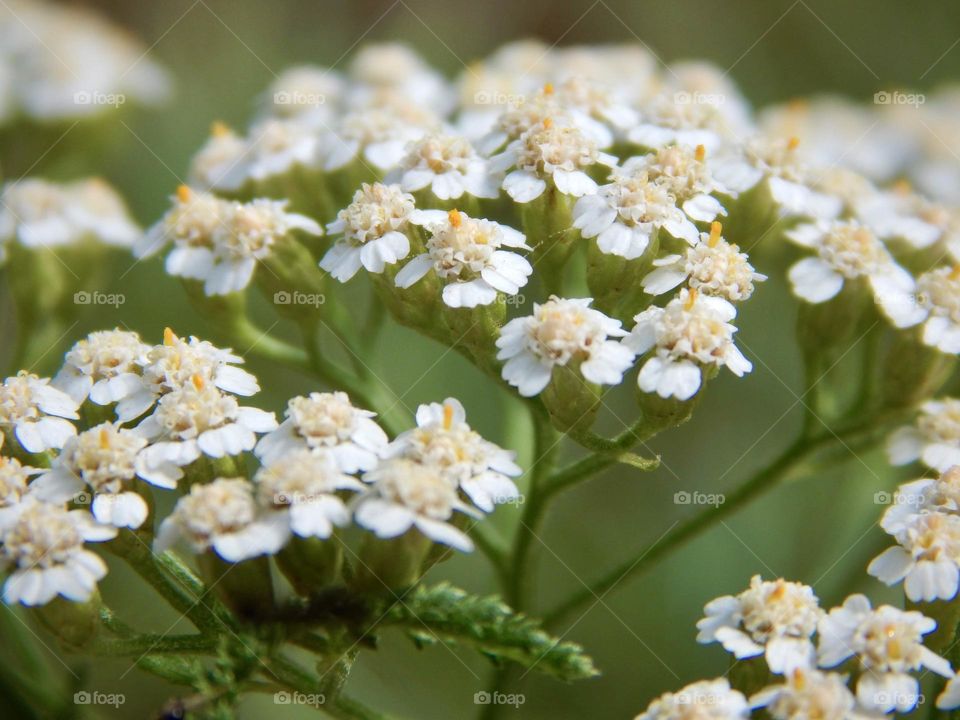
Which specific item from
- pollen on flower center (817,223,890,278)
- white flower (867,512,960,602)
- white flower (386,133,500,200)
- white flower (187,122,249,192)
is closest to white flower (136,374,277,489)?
white flower (386,133,500,200)

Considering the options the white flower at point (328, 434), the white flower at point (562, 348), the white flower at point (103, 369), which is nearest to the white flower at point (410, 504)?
the white flower at point (328, 434)

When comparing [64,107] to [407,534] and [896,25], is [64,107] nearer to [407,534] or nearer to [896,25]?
[407,534]

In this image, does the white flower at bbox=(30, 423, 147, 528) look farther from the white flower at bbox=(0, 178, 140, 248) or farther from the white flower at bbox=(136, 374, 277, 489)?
the white flower at bbox=(0, 178, 140, 248)

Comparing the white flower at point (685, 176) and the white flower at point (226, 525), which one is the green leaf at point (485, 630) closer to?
the white flower at point (226, 525)

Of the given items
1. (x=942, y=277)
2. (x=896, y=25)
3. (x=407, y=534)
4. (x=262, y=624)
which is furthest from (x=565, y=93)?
(x=896, y=25)

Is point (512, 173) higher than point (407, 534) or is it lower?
higher

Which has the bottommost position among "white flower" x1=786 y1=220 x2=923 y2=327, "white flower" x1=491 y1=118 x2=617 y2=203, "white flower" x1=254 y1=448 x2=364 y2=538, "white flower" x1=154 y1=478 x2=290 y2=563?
"white flower" x1=154 y1=478 x2=290 y2=563
